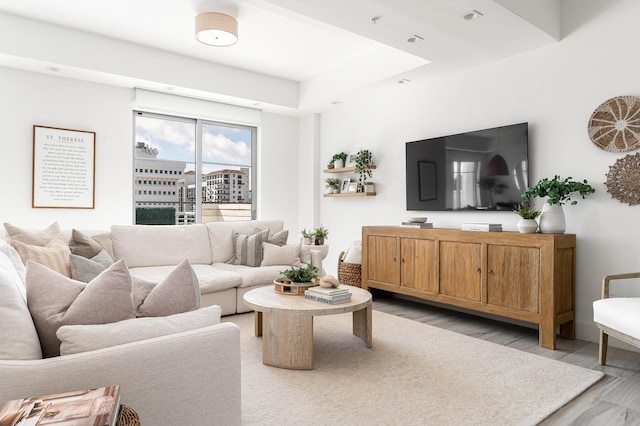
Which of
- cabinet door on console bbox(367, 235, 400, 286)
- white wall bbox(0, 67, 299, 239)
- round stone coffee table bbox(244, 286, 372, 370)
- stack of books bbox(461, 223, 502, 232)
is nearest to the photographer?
round stone coffee table bbox(244, 286, 372, 370)

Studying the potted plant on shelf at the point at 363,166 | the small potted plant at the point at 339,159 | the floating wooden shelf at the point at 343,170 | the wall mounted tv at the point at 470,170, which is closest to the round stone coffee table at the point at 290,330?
the wall mounted tv at the point at 470,170

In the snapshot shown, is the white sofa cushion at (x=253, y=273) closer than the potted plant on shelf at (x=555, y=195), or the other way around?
the potted plant on shelf at (x=555, y=195)

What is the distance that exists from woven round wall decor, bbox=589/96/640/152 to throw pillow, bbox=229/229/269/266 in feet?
10.5

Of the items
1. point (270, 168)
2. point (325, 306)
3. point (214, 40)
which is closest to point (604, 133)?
point (325, 306)

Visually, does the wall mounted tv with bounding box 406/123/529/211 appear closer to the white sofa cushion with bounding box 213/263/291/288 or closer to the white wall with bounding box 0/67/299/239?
the white sofa cushion with bounding box 213/263/291/288

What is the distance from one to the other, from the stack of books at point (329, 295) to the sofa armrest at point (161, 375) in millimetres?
1249

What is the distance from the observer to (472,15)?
2.95m

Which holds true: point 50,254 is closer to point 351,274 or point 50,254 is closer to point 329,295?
point 329,295

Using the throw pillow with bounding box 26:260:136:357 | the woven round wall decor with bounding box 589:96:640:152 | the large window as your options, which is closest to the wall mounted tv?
the woven round wall decor with bounding box 589:96:640:152

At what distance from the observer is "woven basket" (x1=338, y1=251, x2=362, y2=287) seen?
4.78m

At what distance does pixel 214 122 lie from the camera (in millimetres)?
5641

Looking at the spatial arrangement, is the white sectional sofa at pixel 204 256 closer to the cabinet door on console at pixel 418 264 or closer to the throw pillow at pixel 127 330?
the cabinet door on console at pixel 418 264

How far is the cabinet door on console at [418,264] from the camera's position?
3.86 metres

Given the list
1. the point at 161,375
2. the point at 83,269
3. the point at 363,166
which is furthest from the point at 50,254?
the point at 363,166
